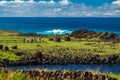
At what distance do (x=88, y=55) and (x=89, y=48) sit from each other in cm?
Answer: 825

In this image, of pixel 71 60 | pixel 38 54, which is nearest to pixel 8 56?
pixel 38 54

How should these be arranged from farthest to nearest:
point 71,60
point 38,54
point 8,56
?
point 38,54
point 71,60
point 8,56

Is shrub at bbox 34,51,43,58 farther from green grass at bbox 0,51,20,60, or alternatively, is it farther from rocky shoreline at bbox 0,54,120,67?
green grass at bbox 0,51,20,60

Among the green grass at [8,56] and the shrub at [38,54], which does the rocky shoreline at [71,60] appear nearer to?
the shrub at [38,54]

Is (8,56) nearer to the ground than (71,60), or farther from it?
farther from it

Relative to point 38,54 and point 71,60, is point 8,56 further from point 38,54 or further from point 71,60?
point 71,60

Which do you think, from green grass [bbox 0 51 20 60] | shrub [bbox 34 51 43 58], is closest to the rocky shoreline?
shrub [bbox 34 51 43 58]

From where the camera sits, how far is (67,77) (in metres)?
23.9

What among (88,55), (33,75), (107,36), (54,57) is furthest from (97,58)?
(33,75)

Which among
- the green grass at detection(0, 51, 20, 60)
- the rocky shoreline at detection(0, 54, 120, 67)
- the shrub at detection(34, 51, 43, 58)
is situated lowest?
the rocky shoreline at detection(0, 54, 120, 67)

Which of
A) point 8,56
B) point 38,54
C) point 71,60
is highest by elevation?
point 8,56

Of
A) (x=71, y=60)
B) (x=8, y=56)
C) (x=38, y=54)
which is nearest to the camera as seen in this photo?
(x=8, y=56)

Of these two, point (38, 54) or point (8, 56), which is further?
point (38, 54)

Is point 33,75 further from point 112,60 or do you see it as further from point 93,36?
point 93,36
